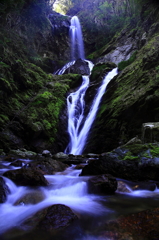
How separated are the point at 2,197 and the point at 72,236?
1873 mm

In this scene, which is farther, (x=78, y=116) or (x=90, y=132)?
(x=78, y=116)

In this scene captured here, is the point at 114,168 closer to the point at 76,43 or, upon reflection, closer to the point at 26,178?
the point at 26,178

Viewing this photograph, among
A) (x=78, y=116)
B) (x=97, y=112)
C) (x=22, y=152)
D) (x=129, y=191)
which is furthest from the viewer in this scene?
(x=78, y=116)

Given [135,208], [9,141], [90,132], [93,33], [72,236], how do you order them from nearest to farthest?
[72,236] < [135,208] < [9,141] < [90,132] < [93,33]

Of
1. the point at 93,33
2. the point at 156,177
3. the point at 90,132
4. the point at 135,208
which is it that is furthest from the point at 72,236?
the point at 93,33

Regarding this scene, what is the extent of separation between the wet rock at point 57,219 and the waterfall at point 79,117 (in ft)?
30.5

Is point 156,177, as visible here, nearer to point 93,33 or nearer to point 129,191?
point 129,191

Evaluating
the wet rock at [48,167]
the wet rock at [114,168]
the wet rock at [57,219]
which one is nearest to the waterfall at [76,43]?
the wet rock at [48,167]

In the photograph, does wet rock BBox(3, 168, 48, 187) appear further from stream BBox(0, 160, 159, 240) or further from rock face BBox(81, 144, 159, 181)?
rock face BBox(81, 144, 159, 181)

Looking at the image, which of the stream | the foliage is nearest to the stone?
the stream

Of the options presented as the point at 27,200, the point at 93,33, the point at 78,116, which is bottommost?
the point at 27,200

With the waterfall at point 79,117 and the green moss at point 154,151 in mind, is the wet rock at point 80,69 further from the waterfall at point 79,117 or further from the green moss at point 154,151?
the green moss at point 154,151

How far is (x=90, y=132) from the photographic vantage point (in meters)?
12.7

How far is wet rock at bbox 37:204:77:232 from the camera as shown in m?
2.50
